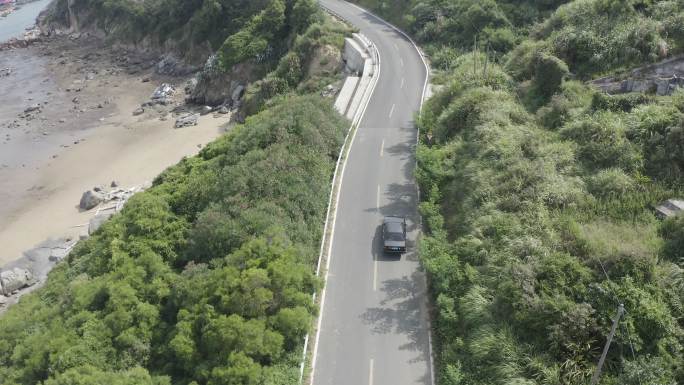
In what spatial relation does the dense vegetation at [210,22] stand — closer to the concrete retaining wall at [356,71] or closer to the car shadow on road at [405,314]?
the concrete retaining wall at [356,71]

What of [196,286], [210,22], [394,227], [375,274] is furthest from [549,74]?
[210,22]

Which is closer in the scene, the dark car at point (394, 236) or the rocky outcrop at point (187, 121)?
the dark car at point (394, 236)

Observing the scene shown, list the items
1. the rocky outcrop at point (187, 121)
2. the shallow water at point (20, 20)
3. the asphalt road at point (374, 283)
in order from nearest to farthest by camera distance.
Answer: the asphalt road at point (374, 283) < the rocky outcrop at point (187, 121) < the shallow water at point (20, 20)

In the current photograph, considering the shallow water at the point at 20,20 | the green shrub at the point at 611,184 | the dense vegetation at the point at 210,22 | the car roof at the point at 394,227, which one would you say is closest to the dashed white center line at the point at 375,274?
the car roof at the point at 394,227

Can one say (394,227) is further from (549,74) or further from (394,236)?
(549,74)

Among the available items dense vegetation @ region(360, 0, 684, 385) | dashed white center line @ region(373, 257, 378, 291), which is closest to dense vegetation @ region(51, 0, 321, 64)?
dense vegetation @ region(360, 0, 684, 385)

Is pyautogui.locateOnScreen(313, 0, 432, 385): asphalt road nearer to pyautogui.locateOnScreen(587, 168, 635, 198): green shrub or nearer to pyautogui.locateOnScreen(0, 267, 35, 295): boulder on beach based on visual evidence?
pyautogui.locateOnScreen(587, 168, 635, 198): green shrub

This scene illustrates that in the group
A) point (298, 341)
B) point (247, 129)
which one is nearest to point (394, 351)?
point (298, 341)
